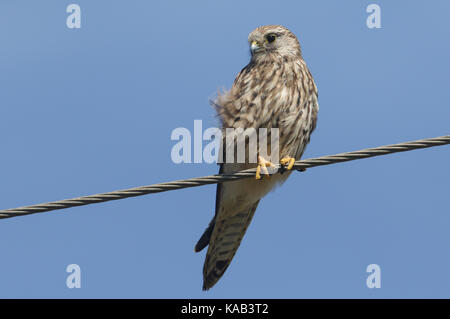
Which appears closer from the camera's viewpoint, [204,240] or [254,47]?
[204,240]

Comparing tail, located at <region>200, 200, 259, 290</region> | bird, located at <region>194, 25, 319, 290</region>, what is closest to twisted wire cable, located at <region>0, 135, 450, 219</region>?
bird, located at <region>194, 25, 319, 290</region>

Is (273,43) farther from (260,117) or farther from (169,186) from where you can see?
(169,186)

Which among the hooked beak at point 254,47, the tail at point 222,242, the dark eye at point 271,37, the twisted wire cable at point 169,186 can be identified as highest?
the dark eye at point 271,37

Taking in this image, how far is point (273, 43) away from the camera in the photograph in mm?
6594

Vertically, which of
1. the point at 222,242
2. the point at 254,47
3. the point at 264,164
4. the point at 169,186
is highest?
the point at 254,47

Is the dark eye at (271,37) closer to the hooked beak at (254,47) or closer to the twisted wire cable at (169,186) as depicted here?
the hooked beak at (254,47)

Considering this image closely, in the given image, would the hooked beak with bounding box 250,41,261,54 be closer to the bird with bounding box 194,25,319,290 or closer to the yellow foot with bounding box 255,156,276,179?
the bird with bounding box 194,25,319,290

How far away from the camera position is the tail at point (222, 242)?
6.59 meters

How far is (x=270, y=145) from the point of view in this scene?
599cm

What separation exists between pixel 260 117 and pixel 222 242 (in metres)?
1.31

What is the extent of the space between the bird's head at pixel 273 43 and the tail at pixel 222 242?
1331 millimetres

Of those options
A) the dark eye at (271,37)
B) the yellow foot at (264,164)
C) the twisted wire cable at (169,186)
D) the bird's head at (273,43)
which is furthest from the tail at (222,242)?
the twisted wire cable at (169,186)

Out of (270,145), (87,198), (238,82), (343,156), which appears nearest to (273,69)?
(238,82)

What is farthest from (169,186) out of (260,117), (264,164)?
(260,117)
